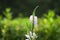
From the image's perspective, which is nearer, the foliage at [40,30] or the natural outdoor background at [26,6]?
the foliage at [40,30]

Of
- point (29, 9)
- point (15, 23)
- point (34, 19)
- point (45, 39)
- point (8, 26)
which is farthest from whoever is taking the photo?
point (29, 9)

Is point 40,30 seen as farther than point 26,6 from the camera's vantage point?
No

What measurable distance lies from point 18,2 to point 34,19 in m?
7.71

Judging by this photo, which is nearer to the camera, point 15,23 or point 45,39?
point 45,39

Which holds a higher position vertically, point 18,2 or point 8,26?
point 18,2

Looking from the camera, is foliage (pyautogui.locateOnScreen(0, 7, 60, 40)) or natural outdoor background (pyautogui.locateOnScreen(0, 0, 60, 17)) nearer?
foliage (pyautogui.locateOnScreen(0, 7, 60, 40))

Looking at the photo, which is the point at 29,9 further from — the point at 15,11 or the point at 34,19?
the point at 34,19

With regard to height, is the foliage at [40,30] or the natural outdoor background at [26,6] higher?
the natural outdoor background at [26,6]

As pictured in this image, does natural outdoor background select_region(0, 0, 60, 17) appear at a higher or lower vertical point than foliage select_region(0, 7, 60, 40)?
higher

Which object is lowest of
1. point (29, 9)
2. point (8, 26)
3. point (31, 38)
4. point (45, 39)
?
point (31, 38)

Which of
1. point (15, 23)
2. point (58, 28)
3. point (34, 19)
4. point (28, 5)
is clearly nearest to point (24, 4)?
point (28, 5)

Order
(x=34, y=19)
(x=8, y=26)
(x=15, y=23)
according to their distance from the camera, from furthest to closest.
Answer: (x=15, y=23) < (x=8, y=26) < (x=34, y=19)

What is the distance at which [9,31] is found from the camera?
228 inches

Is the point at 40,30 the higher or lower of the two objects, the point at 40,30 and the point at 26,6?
the lower
